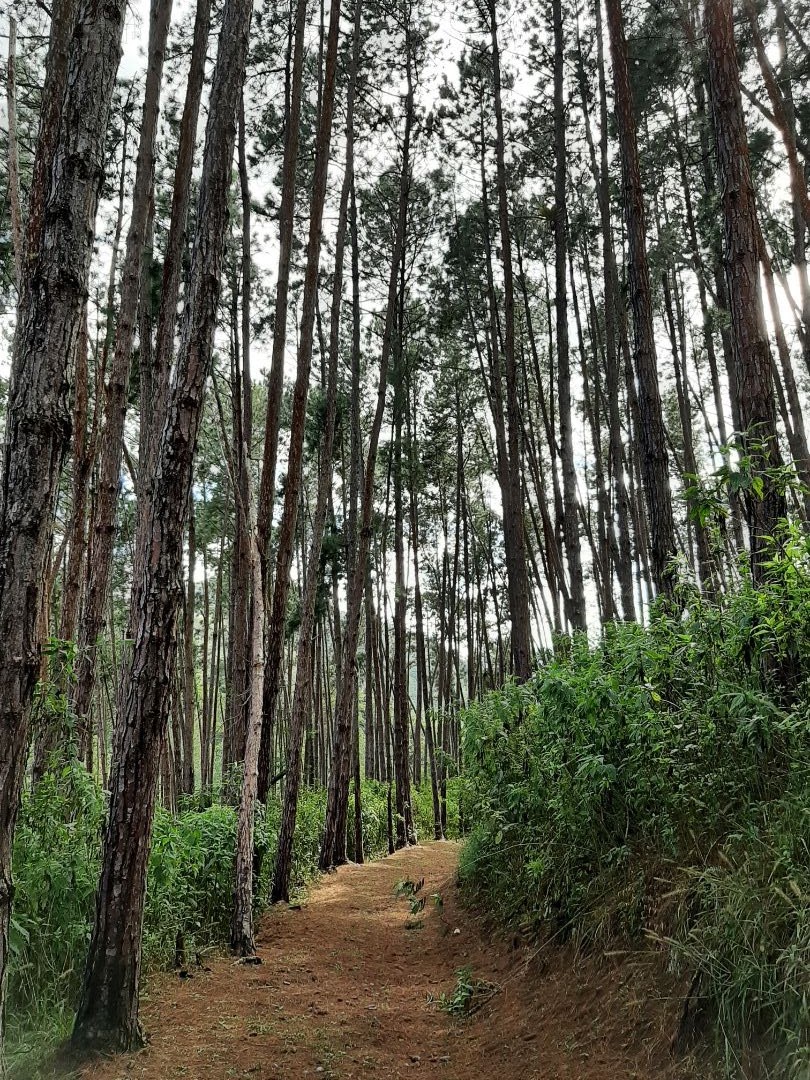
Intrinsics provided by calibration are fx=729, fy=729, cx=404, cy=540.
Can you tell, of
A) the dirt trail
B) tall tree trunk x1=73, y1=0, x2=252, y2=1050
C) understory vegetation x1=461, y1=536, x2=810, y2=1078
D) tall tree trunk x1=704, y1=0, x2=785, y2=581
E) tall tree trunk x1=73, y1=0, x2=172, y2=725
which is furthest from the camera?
tall tree trunk x1=73, y1=0, x2=172, y2=725

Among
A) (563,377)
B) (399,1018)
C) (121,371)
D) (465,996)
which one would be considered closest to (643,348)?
(563,377)

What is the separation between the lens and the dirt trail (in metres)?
3.49

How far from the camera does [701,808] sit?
12.0 feet

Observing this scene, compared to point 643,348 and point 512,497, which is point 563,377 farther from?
point 643,348

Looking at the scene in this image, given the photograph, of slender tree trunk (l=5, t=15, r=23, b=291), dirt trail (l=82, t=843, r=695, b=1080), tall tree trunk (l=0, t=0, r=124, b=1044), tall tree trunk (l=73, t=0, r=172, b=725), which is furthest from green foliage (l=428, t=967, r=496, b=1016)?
slender tree trunk (l=5, t=15, r=23, b=291)

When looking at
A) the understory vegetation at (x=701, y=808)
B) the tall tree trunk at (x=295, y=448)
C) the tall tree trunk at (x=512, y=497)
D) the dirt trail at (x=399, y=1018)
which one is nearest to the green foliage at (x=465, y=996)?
the dirt trail at (x=399, y=1018)

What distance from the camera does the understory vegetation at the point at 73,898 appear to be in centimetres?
395

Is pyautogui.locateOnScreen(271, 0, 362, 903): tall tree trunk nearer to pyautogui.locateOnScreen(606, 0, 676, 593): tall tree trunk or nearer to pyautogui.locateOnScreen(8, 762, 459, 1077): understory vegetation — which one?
pyautogui.locateOnScreen(8, 762, 459, 1077): understory vegetation

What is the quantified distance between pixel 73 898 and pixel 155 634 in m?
1.73

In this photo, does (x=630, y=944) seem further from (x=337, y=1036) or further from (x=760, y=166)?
(x=760, y=166)

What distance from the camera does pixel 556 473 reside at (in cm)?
1444

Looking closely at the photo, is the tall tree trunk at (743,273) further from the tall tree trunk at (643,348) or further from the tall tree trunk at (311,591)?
the tall tree trunk at (311,591)

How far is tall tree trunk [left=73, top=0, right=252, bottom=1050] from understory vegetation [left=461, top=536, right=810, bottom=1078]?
2.48 metres

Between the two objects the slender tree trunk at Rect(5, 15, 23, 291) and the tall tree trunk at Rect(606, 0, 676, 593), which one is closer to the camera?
the tall tree trunk at Rect(606, 0, 676, 593)
